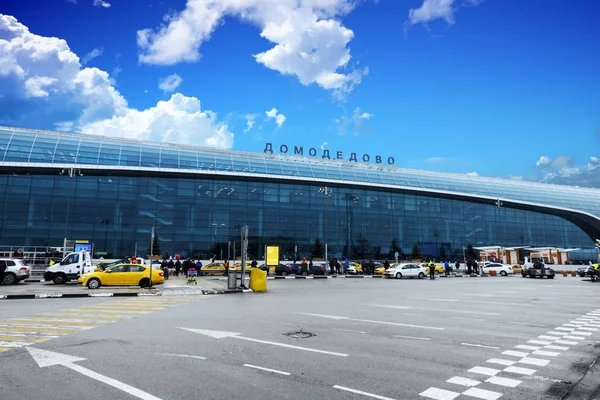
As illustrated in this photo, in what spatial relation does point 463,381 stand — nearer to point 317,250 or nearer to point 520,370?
point 520,370

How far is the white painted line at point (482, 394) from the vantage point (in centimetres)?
516

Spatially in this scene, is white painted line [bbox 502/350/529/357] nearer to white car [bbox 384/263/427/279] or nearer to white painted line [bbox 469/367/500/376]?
white painted line [bbox 469/367/500/376]

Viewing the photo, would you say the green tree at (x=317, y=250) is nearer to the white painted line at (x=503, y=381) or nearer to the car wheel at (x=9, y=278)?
the car wheel at (x=9, y=278)

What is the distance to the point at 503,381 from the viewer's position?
19.2 feet

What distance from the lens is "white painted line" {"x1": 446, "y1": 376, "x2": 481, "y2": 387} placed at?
5.69 meters

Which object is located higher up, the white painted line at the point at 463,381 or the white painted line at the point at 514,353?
the white painted line at the point at 463,381

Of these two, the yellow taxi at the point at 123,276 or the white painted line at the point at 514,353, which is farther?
the yellow taxi at the point at 123,276

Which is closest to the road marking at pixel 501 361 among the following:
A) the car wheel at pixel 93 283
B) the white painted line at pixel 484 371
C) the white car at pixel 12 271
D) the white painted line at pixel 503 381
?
the white painted line at pixel 484 371

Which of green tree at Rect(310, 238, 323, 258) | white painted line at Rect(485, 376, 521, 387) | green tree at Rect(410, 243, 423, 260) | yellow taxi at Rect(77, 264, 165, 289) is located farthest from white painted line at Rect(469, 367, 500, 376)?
green tree at Rect(410, 243, 423, 260)

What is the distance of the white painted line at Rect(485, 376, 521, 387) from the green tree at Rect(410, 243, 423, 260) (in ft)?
220

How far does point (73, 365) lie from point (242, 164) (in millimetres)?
59650

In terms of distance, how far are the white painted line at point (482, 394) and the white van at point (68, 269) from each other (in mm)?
28476

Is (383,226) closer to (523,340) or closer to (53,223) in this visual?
(53,223)

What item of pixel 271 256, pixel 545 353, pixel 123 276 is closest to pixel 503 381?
pixel 545 353
